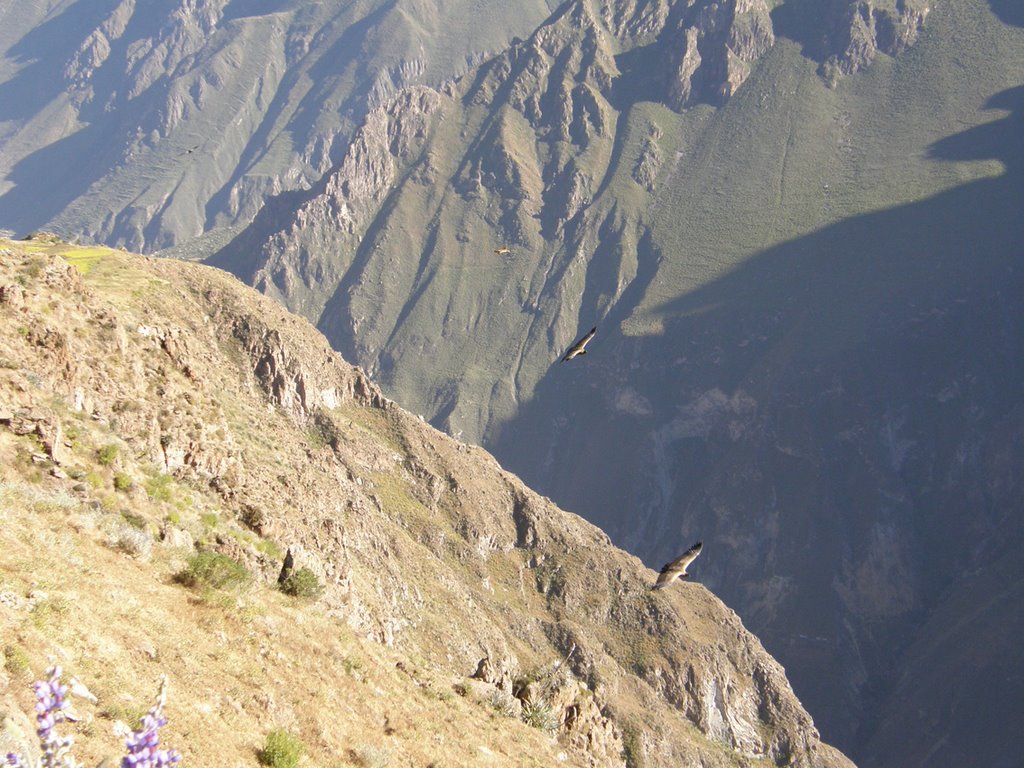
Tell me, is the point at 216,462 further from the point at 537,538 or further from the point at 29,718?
the point at 537,538

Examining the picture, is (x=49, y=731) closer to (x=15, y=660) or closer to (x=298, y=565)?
(x=15, y=660)

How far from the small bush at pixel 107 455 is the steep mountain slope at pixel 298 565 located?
0.19m

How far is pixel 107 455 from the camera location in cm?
2706

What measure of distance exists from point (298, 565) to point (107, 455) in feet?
22.4

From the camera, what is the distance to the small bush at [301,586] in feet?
84.8

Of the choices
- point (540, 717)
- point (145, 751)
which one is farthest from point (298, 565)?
point (145, 751)

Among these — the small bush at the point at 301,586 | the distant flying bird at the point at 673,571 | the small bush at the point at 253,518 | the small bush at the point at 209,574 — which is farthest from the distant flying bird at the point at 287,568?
the distant flying bird at the point at 673,571

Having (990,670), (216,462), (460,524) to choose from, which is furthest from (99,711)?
(990,670)

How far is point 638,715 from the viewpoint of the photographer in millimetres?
80688

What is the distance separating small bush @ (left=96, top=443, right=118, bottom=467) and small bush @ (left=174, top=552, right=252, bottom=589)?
7242mm

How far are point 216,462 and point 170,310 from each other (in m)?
30.9

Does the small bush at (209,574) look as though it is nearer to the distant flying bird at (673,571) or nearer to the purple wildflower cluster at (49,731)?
the distant flying bird at (673,571)

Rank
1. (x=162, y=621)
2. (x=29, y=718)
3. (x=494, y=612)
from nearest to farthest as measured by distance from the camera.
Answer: (x=29, y=718), (x=162, y=621), (x=494, y=612)

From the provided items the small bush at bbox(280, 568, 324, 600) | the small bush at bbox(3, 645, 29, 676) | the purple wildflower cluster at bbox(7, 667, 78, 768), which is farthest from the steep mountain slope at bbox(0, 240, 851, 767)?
the purple wildflower cluster at bbox(7, 667, 78, 768)
